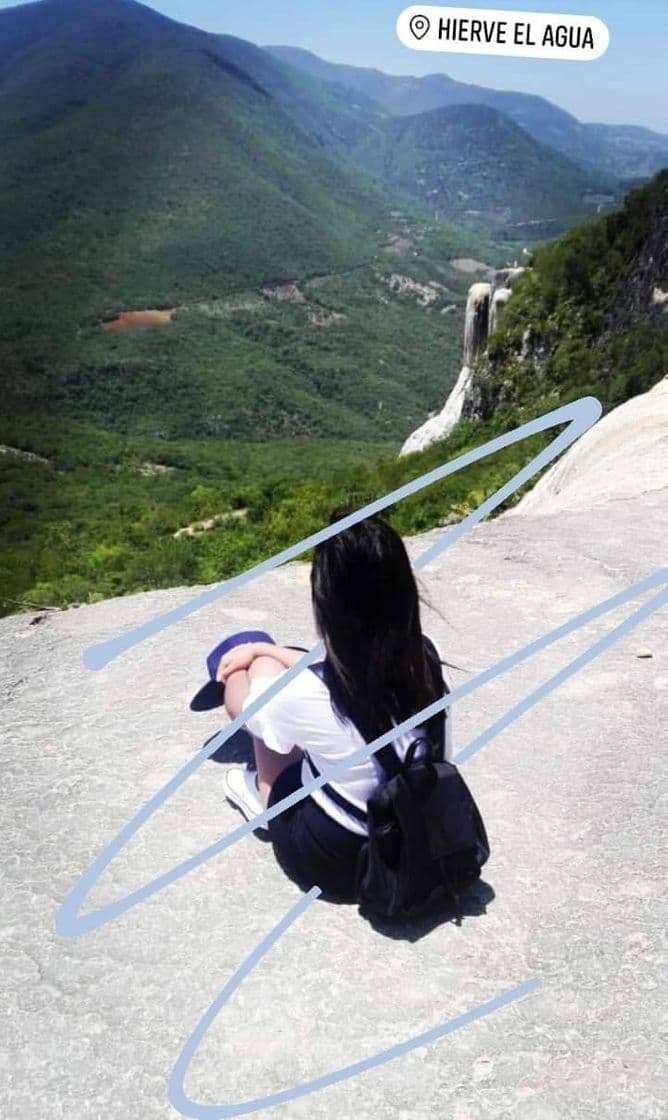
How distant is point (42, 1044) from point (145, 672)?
2.51 meters

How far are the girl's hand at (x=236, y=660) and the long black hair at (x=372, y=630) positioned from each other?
76cm

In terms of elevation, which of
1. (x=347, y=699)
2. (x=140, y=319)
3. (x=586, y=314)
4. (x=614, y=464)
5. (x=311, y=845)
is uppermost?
(x=347, y=699)

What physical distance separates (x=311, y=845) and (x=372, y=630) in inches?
33.0

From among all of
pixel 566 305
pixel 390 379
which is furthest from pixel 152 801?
pixel 390 379

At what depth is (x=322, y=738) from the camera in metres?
3.30

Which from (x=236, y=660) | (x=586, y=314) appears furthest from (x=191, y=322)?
(x=236, y=660)

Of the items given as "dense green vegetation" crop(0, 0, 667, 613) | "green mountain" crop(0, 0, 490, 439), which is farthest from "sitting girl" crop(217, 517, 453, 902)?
"green mountain" crop(0, 0, 490, 439)

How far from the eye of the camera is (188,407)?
119812 mm

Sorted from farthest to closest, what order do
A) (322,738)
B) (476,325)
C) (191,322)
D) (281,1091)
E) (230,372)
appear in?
(191,322), (230,372), (476,325), (322,738), (281,1091)

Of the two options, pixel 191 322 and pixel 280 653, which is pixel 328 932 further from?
pixel 191 322

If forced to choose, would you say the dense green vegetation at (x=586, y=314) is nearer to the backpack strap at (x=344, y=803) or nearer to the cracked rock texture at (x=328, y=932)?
the cracked rock texture at (x=328, y=932)

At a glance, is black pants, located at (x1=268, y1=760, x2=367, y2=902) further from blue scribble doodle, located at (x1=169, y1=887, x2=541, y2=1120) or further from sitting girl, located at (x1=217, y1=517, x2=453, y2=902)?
blue scribble doodle, located at (x1=169, y1=887, x2=541, y2=1120)

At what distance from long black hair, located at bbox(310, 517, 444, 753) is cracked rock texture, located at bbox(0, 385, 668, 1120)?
0.81m

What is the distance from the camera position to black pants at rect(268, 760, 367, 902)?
3.40 metres
